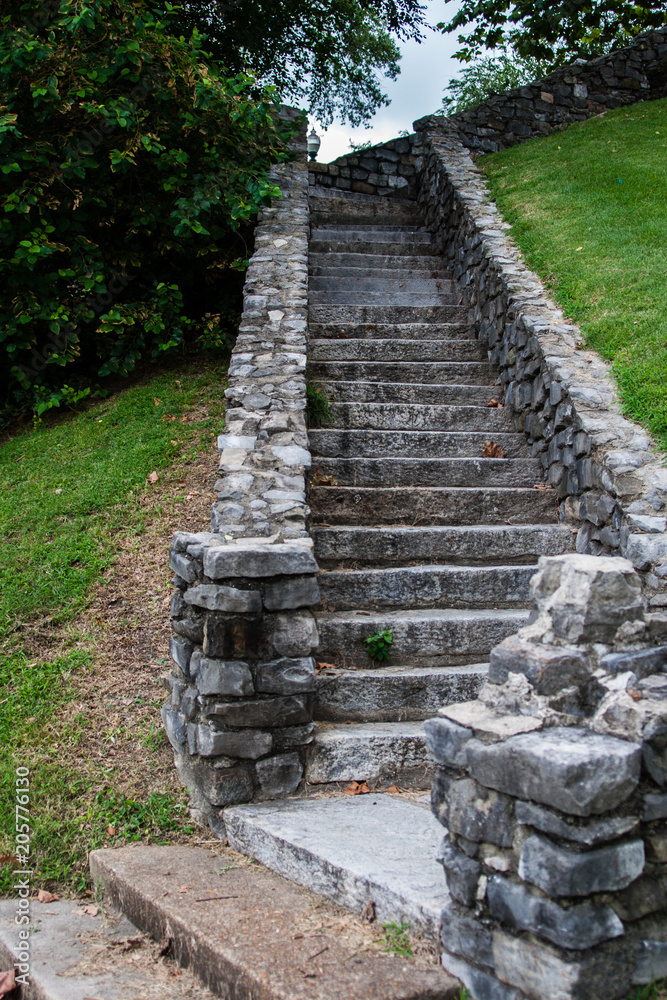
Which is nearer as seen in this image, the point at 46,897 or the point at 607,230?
the point at 46,897

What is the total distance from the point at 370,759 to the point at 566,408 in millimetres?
2723

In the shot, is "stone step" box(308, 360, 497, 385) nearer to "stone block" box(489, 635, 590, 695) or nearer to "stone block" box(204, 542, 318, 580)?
"stone block" box(204, 542, 318, 580)

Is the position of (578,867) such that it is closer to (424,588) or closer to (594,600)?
(594,600)

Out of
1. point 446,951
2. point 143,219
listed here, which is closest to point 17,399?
point 143,219

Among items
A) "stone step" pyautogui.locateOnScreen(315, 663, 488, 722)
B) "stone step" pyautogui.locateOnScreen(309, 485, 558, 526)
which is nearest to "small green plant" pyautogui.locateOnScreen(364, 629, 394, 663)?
"stone step" pyautogui.locateOnScreen(315, 663, 488, 722)

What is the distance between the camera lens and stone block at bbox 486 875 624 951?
68.3 inches

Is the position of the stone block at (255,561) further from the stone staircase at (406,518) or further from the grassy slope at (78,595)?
the grassy slope at (78,595)

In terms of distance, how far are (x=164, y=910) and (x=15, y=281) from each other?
209 inches

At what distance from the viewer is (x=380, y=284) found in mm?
7621

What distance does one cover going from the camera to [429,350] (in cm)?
651

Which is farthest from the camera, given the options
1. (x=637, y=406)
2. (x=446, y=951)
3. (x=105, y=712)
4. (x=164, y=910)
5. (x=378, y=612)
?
(x=637, y=406)

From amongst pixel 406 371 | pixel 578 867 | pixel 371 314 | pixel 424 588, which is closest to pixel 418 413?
pixel 406 371

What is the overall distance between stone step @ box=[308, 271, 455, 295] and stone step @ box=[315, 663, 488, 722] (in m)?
4.76

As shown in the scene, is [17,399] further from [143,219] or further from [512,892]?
[512,892]
